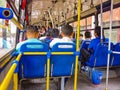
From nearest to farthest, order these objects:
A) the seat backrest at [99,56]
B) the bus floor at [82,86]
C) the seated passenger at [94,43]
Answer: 1. the bus floor at [82,86]
2. the seat backrest at [99,56]
3. the seated passenger at [94,43]

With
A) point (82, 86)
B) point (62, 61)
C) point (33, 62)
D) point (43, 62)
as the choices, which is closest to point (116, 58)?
point (82, 86)

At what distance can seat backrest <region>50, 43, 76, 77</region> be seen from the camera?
10.8 ft

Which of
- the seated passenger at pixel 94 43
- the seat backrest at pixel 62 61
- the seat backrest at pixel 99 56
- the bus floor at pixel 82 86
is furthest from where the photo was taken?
the seated passenger at pixel 94 43

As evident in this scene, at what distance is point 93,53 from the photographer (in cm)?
471

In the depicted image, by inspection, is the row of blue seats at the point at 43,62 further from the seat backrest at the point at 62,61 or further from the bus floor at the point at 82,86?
the bus floor at the point at 82,86

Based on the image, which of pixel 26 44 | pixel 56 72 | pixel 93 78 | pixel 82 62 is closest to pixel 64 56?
pixel 56 72

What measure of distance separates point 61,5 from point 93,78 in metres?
6.21

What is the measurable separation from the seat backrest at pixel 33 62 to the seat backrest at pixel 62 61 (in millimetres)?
128

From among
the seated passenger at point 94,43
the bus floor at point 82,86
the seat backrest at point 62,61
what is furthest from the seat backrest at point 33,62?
the seated passenger at point 94,43

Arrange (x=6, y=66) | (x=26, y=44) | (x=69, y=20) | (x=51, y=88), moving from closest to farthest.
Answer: (x=6, y=66), (x=26, y=44), (x=51, y=88), (x=69, y=20)

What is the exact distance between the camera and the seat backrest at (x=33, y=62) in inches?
125

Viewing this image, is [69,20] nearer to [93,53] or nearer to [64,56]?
[93,53]

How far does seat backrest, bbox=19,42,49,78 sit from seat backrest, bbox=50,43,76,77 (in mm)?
128

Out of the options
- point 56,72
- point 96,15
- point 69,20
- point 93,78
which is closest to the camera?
point 56,72
